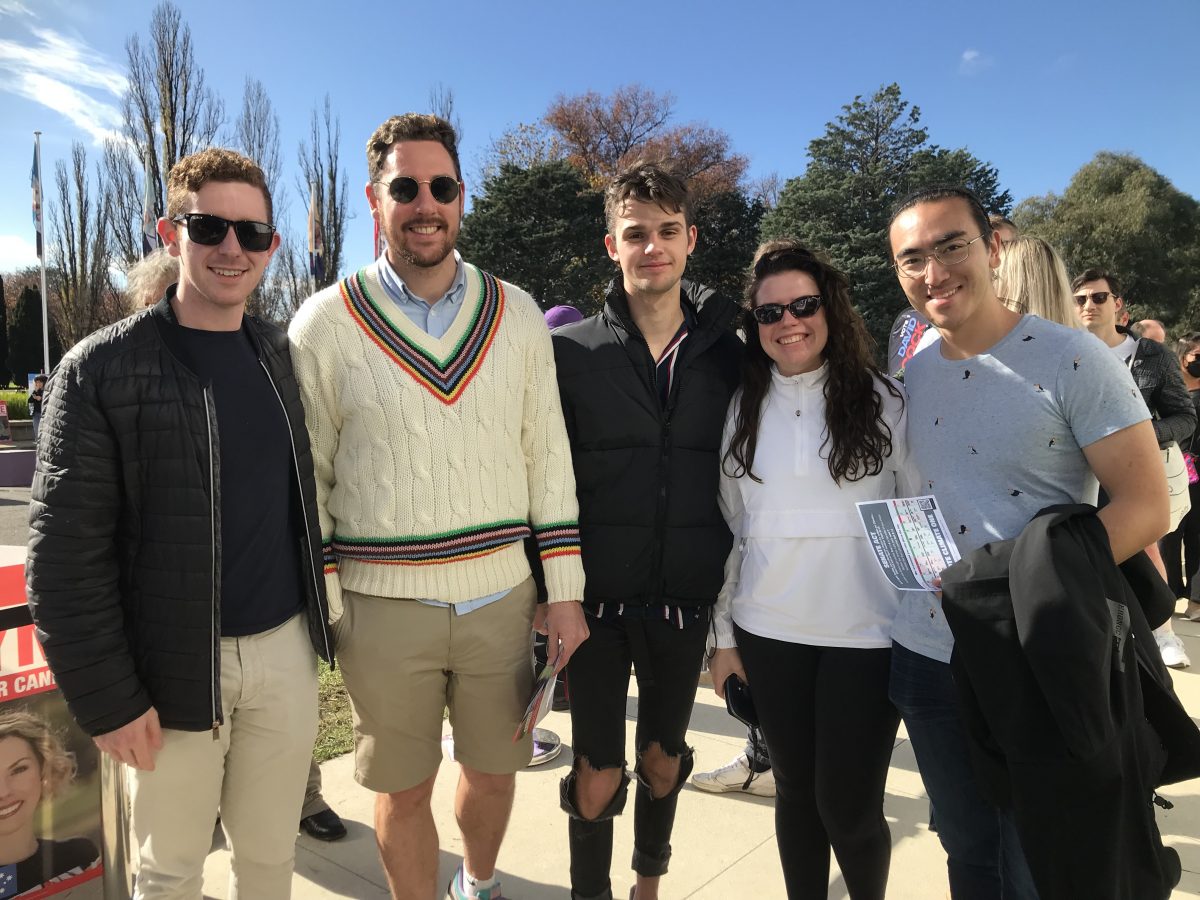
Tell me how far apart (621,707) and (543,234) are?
25571 millimetres

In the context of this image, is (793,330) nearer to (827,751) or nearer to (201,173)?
(827,751)

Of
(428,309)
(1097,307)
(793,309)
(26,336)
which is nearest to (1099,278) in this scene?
(1097,307)

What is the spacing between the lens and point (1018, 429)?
70.3 inches

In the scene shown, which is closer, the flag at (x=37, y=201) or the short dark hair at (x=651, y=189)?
the short dark hair at (x=651, y=189)

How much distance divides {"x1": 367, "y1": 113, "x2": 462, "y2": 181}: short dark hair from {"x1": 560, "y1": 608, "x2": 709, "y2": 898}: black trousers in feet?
5.07

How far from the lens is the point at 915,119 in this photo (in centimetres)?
2969

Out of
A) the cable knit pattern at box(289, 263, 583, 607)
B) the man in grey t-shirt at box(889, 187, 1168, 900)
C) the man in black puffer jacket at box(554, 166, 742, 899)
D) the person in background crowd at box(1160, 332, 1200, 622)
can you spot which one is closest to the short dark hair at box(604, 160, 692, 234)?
the man in black puffer jacket at box(554, 166, 742, 899)

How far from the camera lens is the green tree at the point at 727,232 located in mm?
29156

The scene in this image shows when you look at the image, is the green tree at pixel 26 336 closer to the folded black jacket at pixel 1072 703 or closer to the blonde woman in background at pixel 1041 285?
the blonde woman in background at pixel 1041 285

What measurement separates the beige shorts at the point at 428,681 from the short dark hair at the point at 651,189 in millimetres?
1300

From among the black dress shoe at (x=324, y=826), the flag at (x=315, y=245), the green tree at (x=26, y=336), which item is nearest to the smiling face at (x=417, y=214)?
the black dress shoe at (x=324, y=826)

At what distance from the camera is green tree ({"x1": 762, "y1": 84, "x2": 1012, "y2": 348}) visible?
24.8 meters

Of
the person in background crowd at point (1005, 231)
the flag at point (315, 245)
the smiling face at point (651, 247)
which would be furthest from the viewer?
the flag at point (315, 245)

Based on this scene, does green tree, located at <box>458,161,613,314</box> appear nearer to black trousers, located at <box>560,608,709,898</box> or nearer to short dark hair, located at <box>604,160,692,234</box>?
short dark hair, located at <box>604,160,692,234</box>
